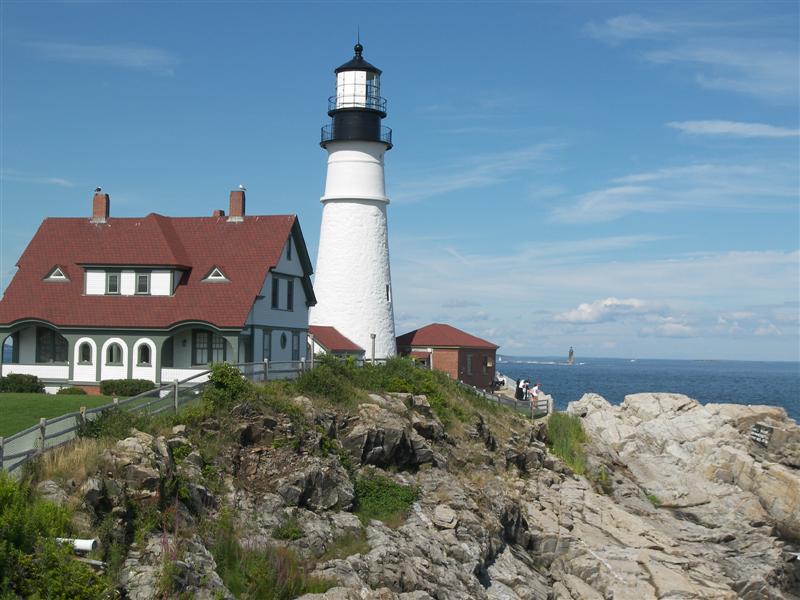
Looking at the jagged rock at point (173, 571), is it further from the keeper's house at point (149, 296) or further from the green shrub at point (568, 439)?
the green shrub at point (568, 439)

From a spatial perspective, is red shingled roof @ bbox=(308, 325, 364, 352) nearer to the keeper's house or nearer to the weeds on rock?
the keeper's house

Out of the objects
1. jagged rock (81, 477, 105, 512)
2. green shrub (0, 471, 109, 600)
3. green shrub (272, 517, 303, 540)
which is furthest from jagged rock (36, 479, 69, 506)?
green shrub (272, 517, 303, 540)

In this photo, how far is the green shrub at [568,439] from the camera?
35.1 m

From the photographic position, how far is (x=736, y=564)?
28.8 meters

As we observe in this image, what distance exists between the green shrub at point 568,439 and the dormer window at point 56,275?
2001 cm

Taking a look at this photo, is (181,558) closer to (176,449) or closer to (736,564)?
(176,449)

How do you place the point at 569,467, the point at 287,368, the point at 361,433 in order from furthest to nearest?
the point at 569,467 < the point at 287,368 < the point at 361,433

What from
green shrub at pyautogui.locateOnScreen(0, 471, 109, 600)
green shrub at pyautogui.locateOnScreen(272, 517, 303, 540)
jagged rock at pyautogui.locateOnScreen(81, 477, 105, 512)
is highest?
jagged rock at pyautogui.locateOnScreen(81, 477, 105, 512)

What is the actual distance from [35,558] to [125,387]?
1752 centimetres

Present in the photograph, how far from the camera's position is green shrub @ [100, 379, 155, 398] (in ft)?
100

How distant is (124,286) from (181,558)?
64.3 feet

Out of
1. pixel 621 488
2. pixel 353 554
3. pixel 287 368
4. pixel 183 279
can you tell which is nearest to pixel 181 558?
pixel 353 554

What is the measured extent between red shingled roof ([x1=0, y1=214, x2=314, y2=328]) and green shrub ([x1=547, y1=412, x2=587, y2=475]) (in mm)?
12573

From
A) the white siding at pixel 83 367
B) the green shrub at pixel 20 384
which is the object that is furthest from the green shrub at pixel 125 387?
the green shrub at pixel 20 384
